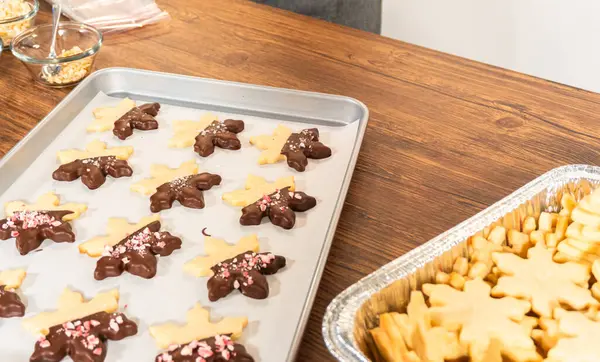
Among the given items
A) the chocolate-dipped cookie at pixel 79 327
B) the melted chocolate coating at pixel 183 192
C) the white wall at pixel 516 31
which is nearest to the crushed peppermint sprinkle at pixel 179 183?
the melted chocolate coating at pixel 183 192

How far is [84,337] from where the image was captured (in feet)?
2.67

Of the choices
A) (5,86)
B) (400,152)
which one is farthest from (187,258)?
(5,86)

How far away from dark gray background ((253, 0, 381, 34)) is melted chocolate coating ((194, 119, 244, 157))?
80 cm

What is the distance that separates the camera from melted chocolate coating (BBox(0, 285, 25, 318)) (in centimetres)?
86

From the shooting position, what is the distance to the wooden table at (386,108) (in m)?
0.99

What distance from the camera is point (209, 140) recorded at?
1.15m

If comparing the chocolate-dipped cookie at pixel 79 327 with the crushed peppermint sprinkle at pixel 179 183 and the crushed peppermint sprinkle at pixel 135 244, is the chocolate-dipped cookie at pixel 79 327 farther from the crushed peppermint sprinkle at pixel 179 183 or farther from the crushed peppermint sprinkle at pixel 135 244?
the crushed peppermint sprinkle at pixel 179 183

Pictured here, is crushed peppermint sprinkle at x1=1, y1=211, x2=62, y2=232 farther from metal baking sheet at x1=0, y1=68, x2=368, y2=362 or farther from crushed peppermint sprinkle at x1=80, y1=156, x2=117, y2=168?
crushed peppermint sprinkle at x1=80, y1=156, x2=117, y2=168

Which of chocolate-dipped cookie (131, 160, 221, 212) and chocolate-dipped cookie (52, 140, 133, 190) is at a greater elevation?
chocolate-dipped cookie (131, 160, 221, 212)

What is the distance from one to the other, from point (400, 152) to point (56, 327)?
0.61 m

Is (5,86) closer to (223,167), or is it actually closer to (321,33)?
(223,167)

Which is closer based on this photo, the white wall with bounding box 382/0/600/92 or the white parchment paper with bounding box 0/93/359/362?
the white parchment paper with bounding box 0/93/359/362

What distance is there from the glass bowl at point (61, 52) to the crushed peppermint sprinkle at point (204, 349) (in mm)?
705

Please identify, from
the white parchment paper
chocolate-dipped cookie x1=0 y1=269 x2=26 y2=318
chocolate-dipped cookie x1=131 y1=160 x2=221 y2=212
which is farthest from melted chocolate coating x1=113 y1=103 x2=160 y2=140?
chocolate-dipped cookie x1=0 y1=269 x2=26 y2=318
